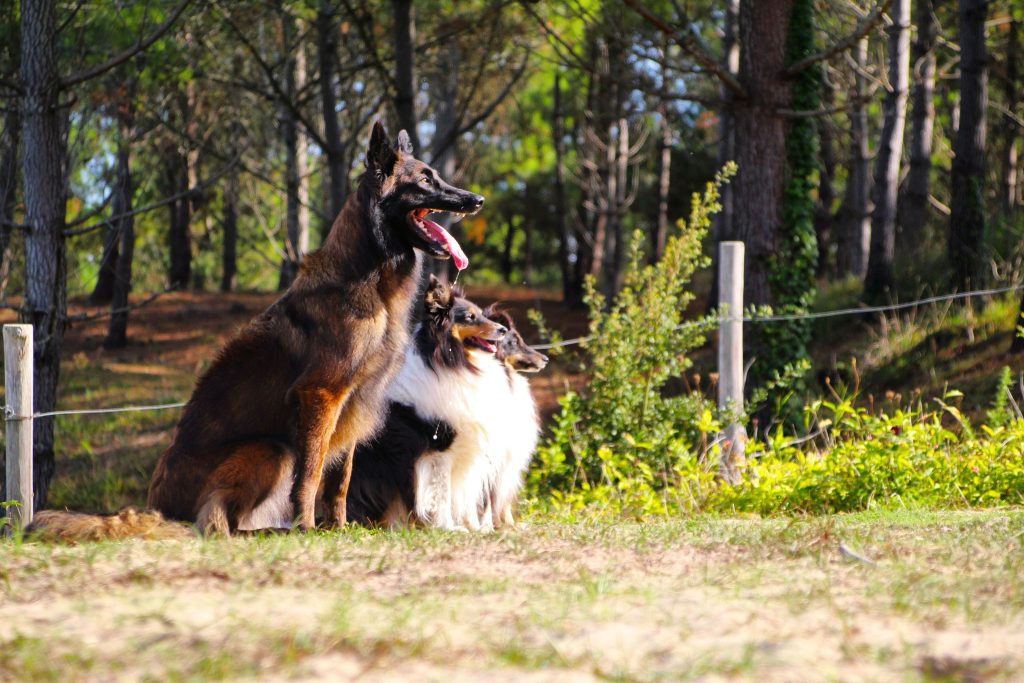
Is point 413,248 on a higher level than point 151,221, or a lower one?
lower

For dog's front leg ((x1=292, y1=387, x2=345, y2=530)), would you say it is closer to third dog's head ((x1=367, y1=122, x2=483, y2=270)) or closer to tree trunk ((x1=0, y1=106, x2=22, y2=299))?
third dog's head ((x1=367, y1=122, x2=483, y2=270))

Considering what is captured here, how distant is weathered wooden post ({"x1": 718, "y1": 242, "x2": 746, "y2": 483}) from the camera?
326 inches

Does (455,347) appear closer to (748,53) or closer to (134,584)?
(134,584)

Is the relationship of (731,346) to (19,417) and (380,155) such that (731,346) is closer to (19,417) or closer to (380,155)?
(380,155)

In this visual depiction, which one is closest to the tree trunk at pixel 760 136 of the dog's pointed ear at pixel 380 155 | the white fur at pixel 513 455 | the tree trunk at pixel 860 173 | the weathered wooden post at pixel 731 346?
the weathered wooden post at pixel 731 346

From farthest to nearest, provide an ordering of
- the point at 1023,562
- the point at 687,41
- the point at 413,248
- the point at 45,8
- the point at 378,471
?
the point at 687,41
the point at 45,8
the point at 378,471
the point at 413,248
the point at 1023,562

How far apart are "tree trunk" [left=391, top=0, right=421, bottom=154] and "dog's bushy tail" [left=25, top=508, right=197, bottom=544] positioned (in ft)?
24.0

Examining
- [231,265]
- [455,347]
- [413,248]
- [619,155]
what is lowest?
[455,347]

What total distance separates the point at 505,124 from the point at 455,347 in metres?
23.6

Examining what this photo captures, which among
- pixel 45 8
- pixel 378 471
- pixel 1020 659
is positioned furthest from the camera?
pixel 45 8

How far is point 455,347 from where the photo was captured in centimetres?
671

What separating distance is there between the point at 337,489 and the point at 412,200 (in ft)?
5.63

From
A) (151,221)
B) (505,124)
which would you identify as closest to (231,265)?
(151,221)

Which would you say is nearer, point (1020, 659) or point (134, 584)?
point (1020, 659)
